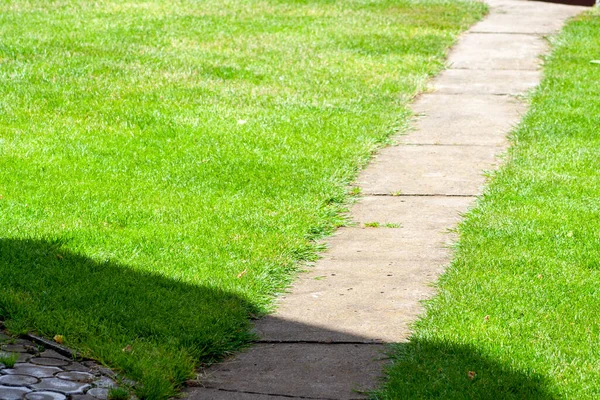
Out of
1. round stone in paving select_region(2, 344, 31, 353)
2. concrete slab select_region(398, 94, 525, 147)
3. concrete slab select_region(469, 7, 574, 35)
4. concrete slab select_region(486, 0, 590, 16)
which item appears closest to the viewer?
round stone in paving select_region(2, 344, 31, 353)

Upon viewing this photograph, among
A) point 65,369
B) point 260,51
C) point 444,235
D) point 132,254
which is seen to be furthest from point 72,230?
point 260,51

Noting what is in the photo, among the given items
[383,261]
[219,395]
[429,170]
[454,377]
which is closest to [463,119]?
[429,170]

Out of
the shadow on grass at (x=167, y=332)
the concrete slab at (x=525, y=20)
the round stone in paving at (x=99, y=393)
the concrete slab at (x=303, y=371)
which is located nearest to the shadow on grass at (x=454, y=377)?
the shadow on grass at (x=167, y=332)

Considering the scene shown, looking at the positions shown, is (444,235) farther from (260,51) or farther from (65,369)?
(260,51)

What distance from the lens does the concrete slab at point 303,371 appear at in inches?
184

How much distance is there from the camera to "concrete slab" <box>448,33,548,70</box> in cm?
1272

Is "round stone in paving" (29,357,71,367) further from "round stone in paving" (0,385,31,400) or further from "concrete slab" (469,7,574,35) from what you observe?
"concrete slab" (469,7,574,35)

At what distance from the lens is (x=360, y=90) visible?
1095 cm

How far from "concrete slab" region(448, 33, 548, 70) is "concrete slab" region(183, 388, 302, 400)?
8595 mm

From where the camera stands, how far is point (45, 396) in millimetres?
4496

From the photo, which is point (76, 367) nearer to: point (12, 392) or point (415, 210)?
point (12, 392)

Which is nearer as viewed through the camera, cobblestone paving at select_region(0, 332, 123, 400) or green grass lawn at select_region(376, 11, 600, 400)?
cobblestone paving at select_region(0, 332, 123, 400)

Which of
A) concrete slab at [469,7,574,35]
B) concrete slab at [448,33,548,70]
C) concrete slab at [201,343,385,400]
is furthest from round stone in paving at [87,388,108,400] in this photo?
concrete slab at [469,7,574,35]

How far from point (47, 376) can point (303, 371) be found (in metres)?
1.20
